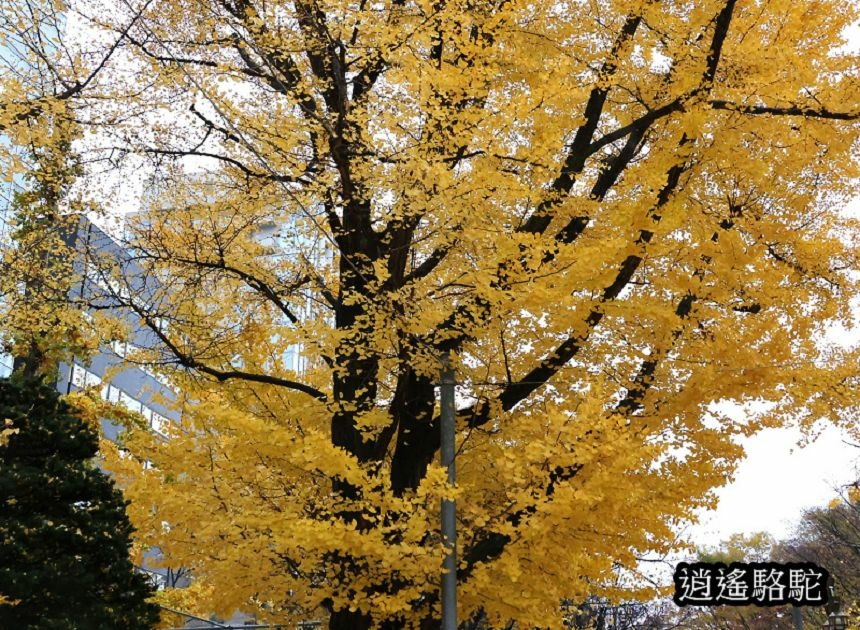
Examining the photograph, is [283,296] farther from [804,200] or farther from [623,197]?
[804,200]

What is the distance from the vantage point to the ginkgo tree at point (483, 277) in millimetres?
5320

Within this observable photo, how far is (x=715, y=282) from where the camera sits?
6.29m

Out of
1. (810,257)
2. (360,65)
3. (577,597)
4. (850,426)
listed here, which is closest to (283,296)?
(360,65)

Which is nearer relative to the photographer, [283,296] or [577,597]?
[577,597]

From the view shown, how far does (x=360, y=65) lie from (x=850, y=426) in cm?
601

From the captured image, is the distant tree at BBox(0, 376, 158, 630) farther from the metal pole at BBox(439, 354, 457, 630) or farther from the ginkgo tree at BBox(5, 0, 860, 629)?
the metal pole at BBox(439, 354, 457, 630)

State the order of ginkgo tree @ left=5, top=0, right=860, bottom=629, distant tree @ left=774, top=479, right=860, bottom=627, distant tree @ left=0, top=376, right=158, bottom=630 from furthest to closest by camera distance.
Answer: distant tree @ left=774, top=479, right=860, bottom=627, distant tree @ left=0, top=376, right=158, bottom=630, ginkgo tree @ left=5, top=0, right=860, bottom=629

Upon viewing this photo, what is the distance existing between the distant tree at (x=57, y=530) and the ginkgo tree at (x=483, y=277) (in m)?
1.77

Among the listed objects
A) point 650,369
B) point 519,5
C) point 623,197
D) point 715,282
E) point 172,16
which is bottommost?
point 650,369

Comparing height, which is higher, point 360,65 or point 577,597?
point 360,65

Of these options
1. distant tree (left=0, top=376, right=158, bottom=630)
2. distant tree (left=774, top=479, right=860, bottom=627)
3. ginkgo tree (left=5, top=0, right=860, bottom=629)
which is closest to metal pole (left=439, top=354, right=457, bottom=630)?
ginkgo tree (left=5, top=0, right=860, bottom=629)

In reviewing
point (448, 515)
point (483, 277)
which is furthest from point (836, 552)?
point (483, 277)

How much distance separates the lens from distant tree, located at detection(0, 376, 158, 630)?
7672mm

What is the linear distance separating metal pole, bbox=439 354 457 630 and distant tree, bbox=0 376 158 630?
416 centimetres
